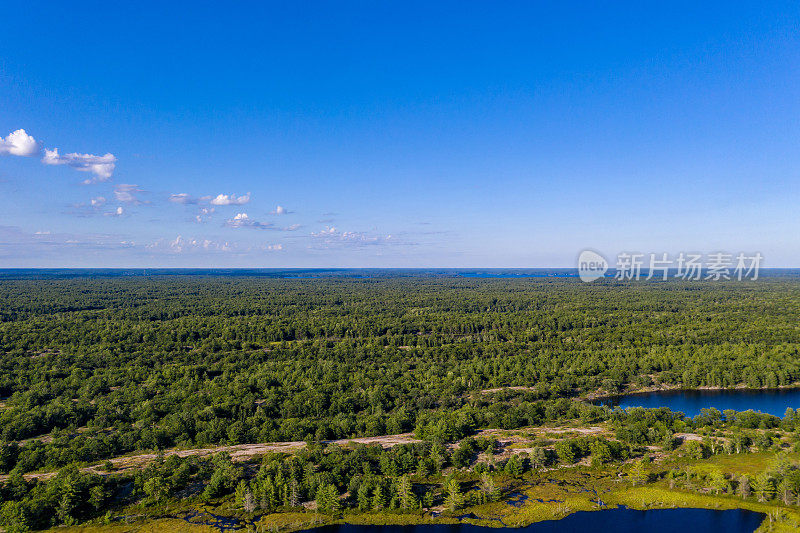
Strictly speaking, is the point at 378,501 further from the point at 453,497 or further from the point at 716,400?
the point at 716,400

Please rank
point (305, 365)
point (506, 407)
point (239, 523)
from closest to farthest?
point (239, 523)
point (506, 407)
point (305, 365)

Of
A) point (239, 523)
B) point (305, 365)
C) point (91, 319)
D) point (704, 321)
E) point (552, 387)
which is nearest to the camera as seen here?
point (239, 523)

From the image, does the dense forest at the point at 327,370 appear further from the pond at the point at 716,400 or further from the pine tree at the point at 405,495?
the pine tree at the point at 405,495

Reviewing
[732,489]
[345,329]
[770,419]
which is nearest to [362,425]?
[732,489]

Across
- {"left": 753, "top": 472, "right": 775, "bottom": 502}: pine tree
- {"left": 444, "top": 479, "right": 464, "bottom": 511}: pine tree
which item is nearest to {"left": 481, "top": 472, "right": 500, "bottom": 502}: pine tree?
{"left": 444, "top": 479, "right": 464, "bottom": 511}: pine tree

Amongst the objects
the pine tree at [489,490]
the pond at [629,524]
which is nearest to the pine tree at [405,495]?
the pond at [629,524]

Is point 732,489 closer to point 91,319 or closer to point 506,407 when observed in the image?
point 506,407
